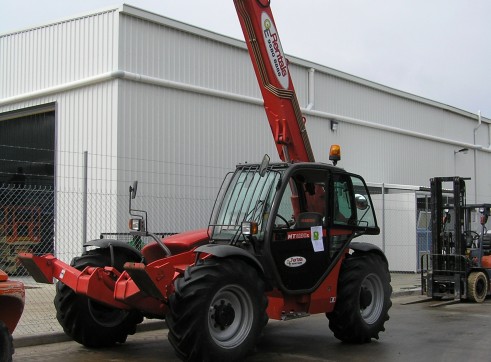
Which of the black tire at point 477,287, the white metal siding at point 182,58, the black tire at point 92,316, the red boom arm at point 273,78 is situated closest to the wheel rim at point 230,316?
the black tire at point 92,316

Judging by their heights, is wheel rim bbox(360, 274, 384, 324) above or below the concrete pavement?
above

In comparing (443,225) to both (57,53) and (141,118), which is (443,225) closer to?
(141,118)

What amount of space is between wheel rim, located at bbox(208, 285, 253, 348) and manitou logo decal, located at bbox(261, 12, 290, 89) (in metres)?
3.69

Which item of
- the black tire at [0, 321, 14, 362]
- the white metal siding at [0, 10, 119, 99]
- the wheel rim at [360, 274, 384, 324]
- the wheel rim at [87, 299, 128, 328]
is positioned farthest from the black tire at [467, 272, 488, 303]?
the black tire at [0, 321, 14, 362]

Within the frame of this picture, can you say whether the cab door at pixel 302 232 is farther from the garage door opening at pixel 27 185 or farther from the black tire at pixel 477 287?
the black tire at pixel 477 287

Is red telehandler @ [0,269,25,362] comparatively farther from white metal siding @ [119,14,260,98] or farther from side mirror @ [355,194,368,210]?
white metal siding @ [119,14,260,98]

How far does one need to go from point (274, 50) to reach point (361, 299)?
3734mm

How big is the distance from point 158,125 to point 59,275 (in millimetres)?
8050

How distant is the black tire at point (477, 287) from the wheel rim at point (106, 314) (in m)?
7.98

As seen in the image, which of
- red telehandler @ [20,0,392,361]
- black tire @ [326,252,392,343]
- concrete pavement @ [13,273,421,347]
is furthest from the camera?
concrete pavement @ [13,273,421,347]

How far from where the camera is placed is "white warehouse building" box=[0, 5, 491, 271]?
1434cm

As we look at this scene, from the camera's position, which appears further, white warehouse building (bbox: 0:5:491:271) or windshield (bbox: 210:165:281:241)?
white warehouse building (bbox: 0:5:491:271)

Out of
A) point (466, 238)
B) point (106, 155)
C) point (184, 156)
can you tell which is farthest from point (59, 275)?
point (466, 238)

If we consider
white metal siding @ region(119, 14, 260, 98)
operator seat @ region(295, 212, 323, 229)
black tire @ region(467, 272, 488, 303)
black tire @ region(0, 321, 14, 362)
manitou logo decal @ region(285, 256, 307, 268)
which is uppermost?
white metal siding @ region(119, 14, 260, 98)
